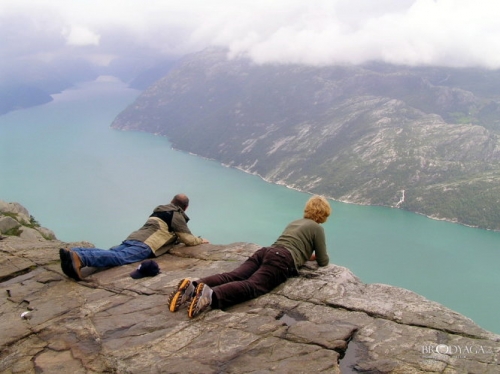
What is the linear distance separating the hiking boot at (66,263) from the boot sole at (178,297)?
11.9 feet

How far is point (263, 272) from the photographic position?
9.07 m

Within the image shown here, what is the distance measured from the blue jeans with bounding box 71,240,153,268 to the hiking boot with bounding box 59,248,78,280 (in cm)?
35

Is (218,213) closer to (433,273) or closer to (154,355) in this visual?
(433,273)

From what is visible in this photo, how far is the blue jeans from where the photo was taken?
1084 cm

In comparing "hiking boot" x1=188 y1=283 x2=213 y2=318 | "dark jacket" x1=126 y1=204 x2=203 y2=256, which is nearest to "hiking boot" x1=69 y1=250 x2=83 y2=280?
"dark jacket" x1=126 y1=204 x2=203 y2=256

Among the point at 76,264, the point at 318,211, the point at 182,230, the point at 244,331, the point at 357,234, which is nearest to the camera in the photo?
the point at 244,331

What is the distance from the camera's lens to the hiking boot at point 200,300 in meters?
7.74

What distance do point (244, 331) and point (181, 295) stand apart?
1609 mm

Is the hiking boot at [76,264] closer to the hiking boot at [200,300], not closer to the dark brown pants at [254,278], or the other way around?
the dark brown pants at [254,278]

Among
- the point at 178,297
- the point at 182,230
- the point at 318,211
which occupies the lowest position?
the point at 178,297

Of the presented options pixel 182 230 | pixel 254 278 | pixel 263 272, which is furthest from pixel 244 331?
pixel 182 230

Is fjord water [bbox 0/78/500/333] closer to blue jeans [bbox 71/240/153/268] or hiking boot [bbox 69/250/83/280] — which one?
blue jeans [bbox 71/240/153/268]

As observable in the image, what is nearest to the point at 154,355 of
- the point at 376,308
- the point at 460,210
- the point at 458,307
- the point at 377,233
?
the point at 376,308

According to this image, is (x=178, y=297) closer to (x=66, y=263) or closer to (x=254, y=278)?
(x=254, y=278)
